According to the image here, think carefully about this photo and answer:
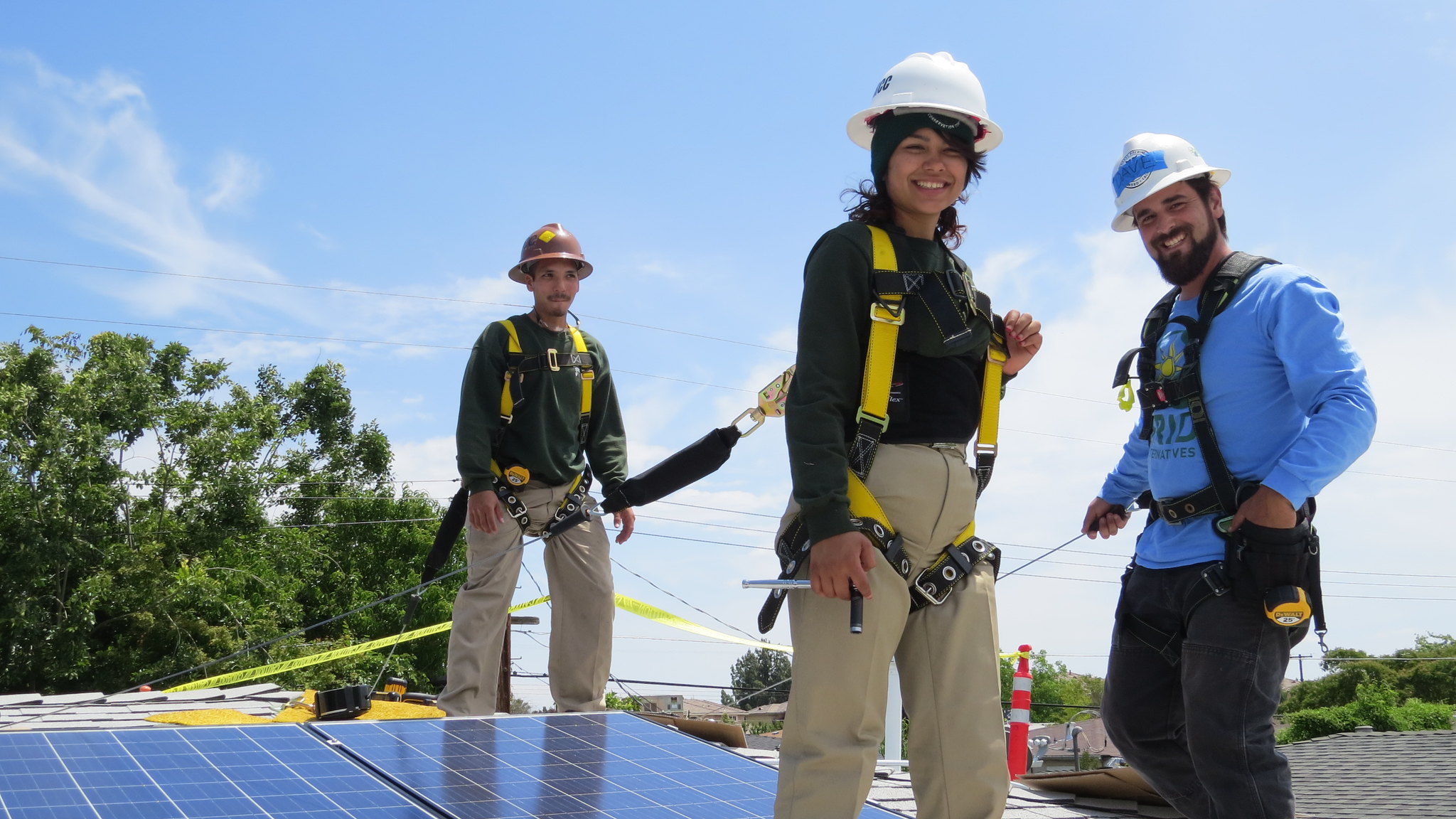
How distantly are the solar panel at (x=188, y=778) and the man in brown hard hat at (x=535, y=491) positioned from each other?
1.40 m

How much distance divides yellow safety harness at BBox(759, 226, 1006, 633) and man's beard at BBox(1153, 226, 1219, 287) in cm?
123

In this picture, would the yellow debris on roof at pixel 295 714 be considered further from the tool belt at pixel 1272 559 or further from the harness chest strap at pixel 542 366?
the tool belt at pixel 1272 559

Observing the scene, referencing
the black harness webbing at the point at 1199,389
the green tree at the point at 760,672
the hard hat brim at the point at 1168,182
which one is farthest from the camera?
the green tree at the point at 760,672

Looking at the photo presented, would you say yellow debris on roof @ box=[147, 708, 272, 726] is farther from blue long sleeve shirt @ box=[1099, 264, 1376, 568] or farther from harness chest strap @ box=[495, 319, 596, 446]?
blue long sleeve shirt @ box=[1099, 264, 1376, 568]

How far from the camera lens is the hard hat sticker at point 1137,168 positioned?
3648 millimetres

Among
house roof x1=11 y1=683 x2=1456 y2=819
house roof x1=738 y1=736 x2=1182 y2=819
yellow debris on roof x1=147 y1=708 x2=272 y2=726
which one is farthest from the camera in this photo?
yellow debris on roof x1=147 y1=708 x2=272 y2=726

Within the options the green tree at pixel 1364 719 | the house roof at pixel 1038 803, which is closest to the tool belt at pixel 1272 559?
the house roof at pixel 1038 803

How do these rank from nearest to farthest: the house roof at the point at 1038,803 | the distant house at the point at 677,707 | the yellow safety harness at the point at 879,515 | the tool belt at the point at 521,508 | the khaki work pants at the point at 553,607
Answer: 1. the yellow safety harness at the point at 879,515
2. the house roof at the point at 1038,803
3. the khaki work pants at the point at 553,607
4. the tool belt at the point at 521,508
5. the distant house at the point at 677,707

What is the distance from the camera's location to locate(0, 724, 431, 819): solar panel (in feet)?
10.7

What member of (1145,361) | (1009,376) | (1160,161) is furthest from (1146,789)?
(1160,161)

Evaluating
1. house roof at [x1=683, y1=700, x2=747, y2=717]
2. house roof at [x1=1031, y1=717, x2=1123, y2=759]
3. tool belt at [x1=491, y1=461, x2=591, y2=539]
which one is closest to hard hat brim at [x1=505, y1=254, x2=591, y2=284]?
tool belt at [x1=491, y1=461, x2=591, y2=539]

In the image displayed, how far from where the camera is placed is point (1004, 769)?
2.86 meters

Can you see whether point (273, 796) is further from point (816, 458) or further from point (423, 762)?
point (816, 458)

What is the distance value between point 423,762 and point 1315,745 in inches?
491
